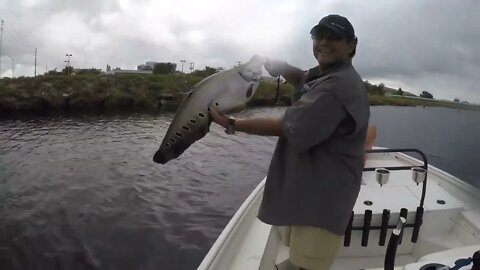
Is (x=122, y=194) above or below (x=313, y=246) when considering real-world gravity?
below

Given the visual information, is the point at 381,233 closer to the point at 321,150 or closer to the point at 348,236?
the point at 348,236

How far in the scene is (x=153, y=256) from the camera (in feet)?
27.4

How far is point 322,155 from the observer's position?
6.99 ft

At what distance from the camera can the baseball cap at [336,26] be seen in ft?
6.97

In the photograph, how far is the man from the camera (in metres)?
2.00

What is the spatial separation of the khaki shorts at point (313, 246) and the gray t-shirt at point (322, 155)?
0.08 m

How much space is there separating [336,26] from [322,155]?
74cm

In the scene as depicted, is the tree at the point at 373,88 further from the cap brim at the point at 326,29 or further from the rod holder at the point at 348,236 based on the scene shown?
the rod holder at the point at 348,236

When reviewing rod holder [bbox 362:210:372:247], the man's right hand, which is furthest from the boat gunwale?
the man's right hand

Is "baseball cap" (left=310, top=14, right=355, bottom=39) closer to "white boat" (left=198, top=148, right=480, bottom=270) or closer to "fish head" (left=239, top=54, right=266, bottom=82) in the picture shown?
"fish head" (left=239, top=54, right=266, bottom=82)

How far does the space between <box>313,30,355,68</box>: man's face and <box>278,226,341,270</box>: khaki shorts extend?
3.36 feet

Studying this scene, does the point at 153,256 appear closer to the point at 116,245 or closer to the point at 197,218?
the point at 116,245

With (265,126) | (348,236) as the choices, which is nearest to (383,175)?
(348,236)

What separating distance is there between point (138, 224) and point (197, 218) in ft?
5.31
